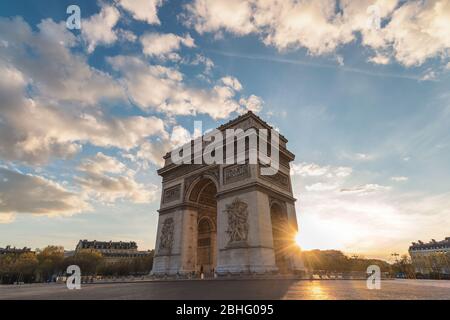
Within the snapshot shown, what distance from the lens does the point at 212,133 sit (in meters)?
27.5

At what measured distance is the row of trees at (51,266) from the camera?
60.3 meters

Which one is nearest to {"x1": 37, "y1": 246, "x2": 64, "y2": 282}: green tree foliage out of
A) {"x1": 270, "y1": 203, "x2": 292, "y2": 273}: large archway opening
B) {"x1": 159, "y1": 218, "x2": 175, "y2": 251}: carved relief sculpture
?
{"x1": 159, "y1": 218, "x2": 175, "y2": 251}: carved relief sculpture

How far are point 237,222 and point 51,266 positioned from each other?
62.6 metres

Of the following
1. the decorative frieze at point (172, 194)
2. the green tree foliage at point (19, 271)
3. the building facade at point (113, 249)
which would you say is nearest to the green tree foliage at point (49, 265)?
the green tree foliage at point (19, 271)

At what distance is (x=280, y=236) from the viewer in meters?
24.1

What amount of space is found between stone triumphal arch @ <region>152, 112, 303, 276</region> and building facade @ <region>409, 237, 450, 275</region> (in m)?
52.4

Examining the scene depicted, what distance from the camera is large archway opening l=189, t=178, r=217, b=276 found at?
27.3 m

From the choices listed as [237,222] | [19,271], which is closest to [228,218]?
[237,222]

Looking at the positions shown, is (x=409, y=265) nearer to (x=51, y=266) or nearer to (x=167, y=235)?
(x=167, y=235)

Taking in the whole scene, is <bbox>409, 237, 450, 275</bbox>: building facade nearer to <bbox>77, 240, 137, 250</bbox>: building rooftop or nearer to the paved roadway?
the paved roadway

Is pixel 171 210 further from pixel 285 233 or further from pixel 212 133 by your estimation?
pixel 285 233

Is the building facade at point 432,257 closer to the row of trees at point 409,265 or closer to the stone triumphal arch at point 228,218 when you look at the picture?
the row of trees at point 409,265
